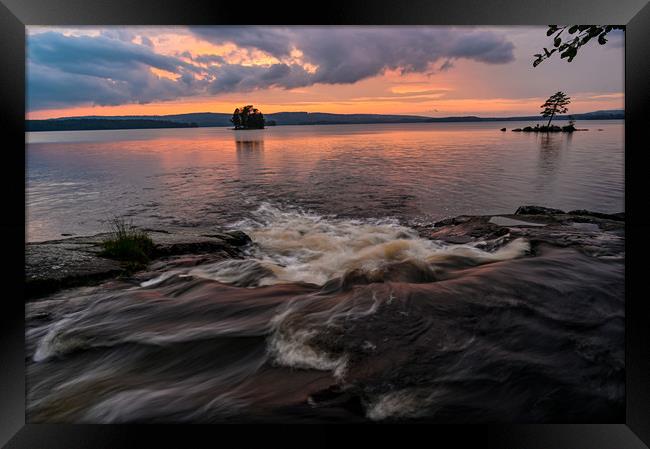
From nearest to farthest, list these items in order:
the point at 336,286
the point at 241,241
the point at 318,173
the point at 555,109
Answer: the point at 336,286, the point at 555,109, the point at 241,241, the point at 318,173

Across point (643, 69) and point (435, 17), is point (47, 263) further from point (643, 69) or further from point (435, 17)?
point (643, 69)

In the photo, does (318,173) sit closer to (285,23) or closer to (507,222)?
(507,222)

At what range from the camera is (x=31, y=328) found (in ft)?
16.2

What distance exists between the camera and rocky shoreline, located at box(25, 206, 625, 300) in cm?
542

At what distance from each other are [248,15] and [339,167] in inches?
165

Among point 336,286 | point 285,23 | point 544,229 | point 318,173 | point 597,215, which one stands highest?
point 285,23

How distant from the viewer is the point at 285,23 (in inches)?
160

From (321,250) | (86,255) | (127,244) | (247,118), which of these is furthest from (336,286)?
(247,118)

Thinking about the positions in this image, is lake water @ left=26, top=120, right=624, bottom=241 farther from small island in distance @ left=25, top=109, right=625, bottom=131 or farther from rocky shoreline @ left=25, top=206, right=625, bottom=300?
rocky shoreline @ left=25, top=206, right=625, bottom=300

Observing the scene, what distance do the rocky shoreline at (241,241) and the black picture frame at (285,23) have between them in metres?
1.25

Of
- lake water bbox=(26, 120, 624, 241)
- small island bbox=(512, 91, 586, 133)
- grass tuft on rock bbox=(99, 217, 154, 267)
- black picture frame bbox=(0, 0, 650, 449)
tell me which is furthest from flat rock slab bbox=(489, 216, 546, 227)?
grass tuft on rock bbox=(99, 217, 154, 267)

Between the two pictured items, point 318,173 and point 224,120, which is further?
point 318,173

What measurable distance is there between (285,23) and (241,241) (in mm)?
3589

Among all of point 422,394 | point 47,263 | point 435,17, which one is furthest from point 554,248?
point 47,263
